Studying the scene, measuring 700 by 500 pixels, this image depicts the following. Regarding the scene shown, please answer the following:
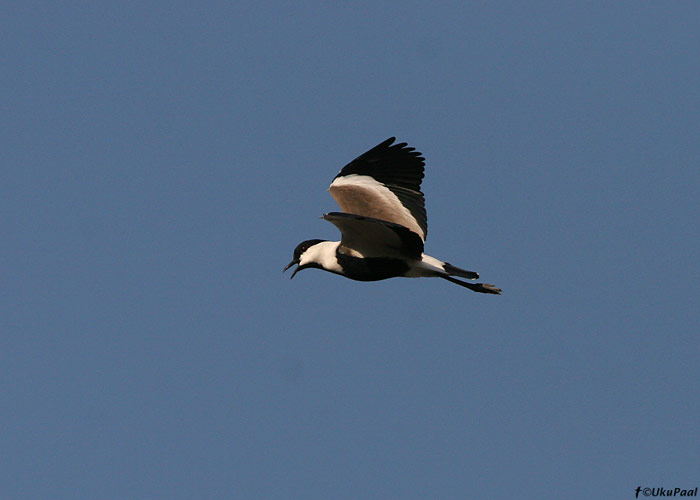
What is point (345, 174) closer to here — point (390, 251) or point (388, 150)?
point (388, 150)

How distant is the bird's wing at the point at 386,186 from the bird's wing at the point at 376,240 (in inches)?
30.7

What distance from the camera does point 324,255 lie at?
11711 mm

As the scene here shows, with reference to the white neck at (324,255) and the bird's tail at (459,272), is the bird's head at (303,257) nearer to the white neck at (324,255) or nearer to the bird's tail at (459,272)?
the white neck at (324,255)

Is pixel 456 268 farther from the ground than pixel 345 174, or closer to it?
closer to it

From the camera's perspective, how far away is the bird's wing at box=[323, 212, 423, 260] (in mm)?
10430

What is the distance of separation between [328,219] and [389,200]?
91.9 inches

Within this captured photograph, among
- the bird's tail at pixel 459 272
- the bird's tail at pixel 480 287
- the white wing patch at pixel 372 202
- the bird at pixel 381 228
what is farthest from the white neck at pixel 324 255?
the bird's tail at pixel 480 287

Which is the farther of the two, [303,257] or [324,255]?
[303,257]

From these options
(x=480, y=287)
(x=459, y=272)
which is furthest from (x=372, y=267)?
(x=480, y=287)

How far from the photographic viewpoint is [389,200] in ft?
39.8

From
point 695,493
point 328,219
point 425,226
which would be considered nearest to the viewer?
point 328,219

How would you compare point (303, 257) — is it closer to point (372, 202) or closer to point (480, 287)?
point (372, 202)

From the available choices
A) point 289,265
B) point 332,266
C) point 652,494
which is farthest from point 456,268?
point 652,494

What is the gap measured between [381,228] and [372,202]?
161cm
